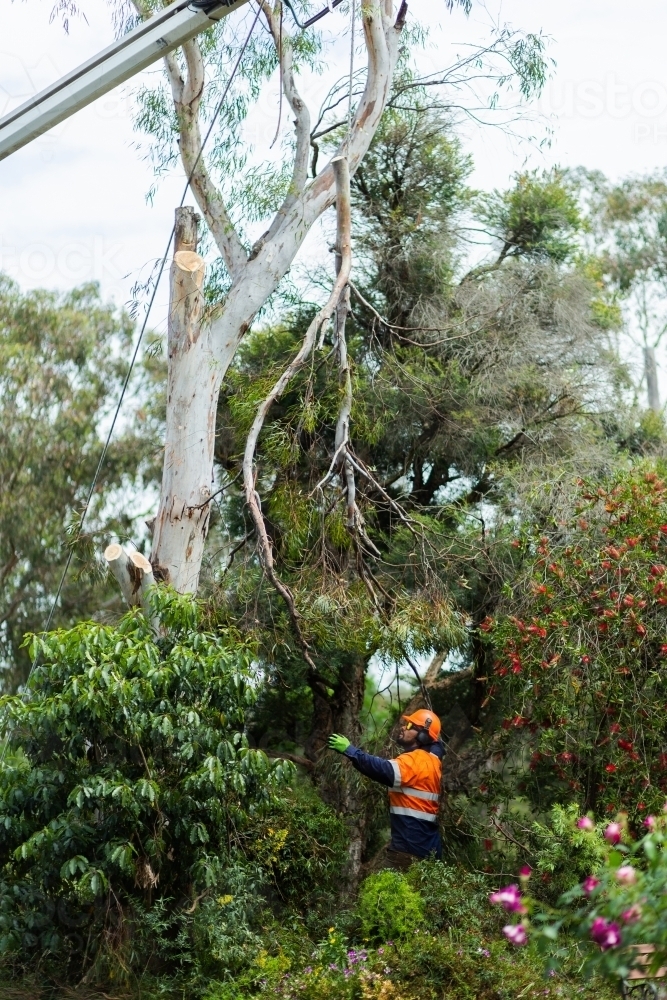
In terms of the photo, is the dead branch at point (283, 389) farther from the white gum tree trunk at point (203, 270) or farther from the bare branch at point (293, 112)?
the bare branch at point (293, 112)

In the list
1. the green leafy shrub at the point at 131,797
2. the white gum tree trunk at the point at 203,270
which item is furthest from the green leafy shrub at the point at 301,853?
the white gum tree trunk at the point at 203,270

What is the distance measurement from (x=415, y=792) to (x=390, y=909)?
1.14 meters

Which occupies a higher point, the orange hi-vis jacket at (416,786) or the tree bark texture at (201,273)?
the tree bark texture at (201,273)

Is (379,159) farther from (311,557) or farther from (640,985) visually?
(640,985)

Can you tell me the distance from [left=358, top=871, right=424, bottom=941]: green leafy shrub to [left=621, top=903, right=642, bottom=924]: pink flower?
339 cm

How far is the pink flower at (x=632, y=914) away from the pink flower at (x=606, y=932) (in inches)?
1.4

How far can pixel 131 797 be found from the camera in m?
6.24

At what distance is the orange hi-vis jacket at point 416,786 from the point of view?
24.9ft

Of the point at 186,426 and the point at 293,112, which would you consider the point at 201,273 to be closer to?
the point at 186,426

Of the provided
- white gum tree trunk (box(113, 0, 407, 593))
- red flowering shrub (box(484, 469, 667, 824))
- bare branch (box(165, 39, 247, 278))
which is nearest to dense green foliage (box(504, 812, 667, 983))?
red flowering shrub (box(484, 469, 667, 824))

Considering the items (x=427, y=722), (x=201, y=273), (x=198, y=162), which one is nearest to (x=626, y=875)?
(x=427, y=722)

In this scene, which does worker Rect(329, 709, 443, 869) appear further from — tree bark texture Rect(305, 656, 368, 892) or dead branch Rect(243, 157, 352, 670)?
tree bark texture Rect(305, 656, 368, 892)

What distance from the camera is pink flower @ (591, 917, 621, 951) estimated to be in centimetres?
337

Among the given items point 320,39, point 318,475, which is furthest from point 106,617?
point 320,39
